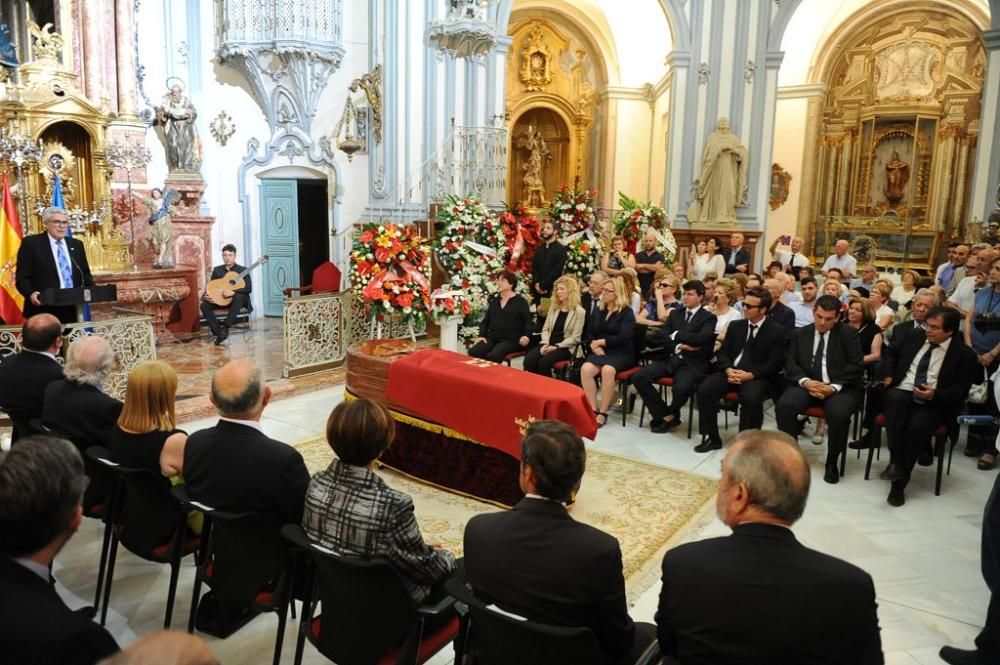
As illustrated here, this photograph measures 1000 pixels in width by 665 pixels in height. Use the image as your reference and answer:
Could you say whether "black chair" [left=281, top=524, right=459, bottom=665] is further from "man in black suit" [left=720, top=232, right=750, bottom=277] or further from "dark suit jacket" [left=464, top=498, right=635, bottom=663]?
"man in black suit" [left=720, top=232, right=750, bottom=277]

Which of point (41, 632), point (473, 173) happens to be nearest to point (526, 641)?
point (41, 632)

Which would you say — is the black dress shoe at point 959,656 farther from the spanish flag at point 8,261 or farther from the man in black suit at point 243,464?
the spanish flag at point 8,261

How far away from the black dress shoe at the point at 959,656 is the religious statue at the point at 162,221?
32.5ft

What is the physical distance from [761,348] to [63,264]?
6.14 meters

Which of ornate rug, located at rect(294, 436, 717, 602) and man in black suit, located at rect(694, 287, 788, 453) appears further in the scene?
man in black suit, located at rect(694, 287, 788, 453)

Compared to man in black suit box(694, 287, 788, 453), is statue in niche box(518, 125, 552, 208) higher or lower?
higher

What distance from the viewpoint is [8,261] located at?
711cm

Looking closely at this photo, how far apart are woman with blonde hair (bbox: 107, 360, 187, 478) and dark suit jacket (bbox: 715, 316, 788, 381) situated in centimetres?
449

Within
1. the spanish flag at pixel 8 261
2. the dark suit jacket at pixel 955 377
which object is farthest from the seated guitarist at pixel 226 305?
the dark suit jacket at pixel 955 377

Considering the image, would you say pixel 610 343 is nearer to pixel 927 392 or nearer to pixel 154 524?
pixel 927 392

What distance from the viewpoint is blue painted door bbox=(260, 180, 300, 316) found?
39.7 ft

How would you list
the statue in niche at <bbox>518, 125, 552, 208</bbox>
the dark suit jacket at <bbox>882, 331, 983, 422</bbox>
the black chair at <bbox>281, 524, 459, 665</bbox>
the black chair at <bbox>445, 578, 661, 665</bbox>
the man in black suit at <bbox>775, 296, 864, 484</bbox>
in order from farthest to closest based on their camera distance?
1. the statue in niche at <bbox>518, 125, 552, 208</bbox>
2. the man in black suit at <bbox>775, 296, 864, 484</bbox>
3. the dark suit jacket at <bbox>882, 331, 983, 422</bbox>
4. the black chair at <bbox>281, 524, 459, 665</bbox>
5. the black chair at <bbox>445, 578, 661, 665</bbox>

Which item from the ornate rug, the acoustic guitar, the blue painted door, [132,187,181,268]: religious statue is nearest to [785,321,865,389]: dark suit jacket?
the ornate rug

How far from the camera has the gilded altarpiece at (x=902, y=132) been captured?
49.2 ft
